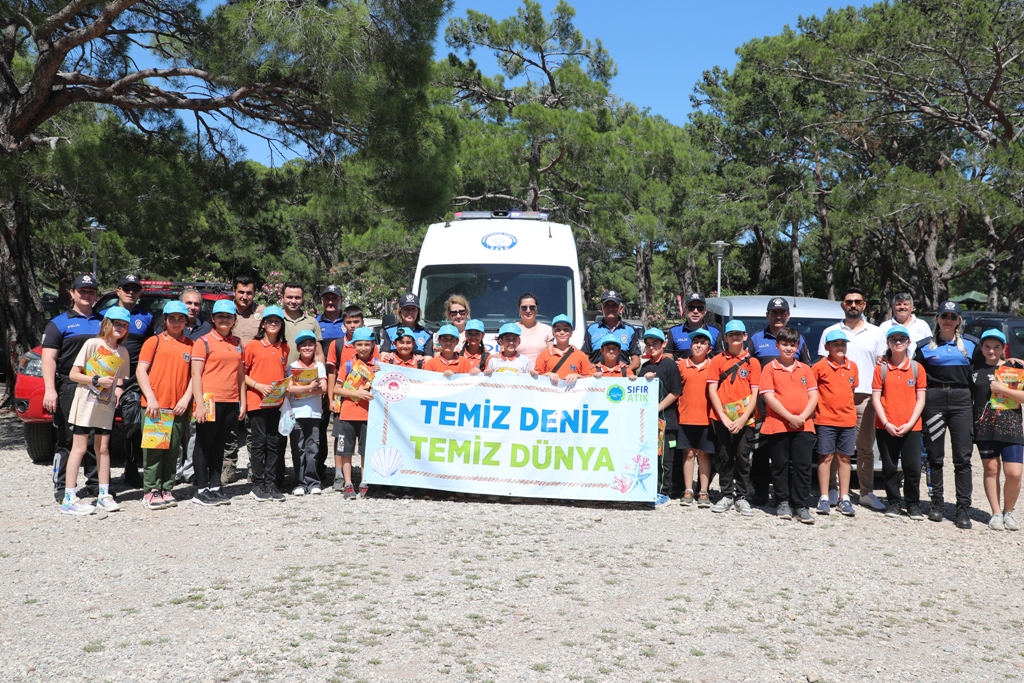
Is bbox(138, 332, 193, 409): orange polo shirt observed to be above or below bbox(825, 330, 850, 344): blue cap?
below

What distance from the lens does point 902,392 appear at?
7621 mm

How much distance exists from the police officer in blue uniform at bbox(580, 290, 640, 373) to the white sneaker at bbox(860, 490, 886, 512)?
2477mm

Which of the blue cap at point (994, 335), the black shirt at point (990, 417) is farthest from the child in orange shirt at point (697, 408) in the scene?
the blue cap at point (994, 335)

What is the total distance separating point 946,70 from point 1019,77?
1.83 m

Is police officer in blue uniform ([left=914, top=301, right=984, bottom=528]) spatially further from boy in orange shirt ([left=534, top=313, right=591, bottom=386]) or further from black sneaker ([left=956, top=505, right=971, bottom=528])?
boy in orange shirt ([left=534, top=313, right=591, bottom=386])

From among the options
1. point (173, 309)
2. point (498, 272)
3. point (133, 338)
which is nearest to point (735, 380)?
point (498, 272)

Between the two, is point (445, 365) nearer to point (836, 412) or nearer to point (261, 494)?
point (261, 494)

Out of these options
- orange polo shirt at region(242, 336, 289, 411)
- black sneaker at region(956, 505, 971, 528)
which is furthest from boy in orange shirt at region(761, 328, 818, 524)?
orange polo shirt at region(242, 336, 289, 411)

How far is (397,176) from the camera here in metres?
12.6

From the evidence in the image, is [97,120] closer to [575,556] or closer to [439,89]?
[575,556]

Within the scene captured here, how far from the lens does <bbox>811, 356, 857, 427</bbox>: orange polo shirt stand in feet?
25.4

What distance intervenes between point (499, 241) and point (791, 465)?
4569mm

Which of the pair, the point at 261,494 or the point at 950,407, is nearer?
the point at 950,407

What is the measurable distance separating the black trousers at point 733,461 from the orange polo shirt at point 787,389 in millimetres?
332
